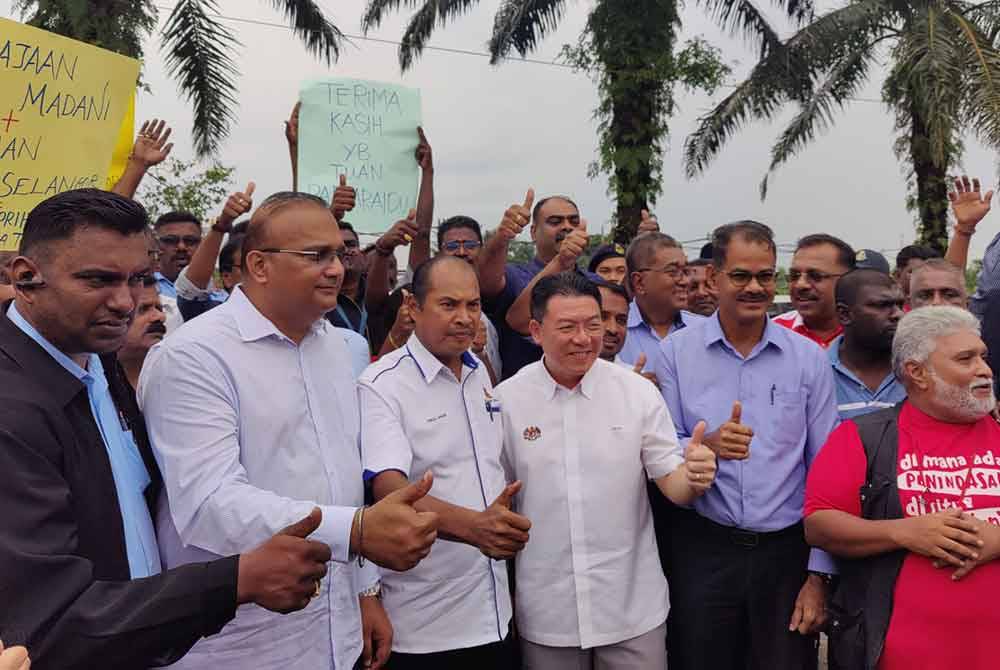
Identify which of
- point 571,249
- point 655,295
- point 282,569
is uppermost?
point 571,249

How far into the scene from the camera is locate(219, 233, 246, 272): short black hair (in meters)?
4.42

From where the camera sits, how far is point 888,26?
1226cm

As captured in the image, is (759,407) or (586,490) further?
(759,407)

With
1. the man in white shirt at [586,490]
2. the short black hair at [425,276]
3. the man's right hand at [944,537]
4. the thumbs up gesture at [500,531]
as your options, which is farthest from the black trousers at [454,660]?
the man's right hand at [944,537]

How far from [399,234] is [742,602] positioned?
2.48 metres

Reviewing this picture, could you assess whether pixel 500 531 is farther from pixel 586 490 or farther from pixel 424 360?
pixel 424 360

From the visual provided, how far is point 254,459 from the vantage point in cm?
238

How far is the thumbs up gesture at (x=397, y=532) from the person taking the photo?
2.01 m

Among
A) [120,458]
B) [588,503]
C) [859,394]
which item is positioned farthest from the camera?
[859,394]

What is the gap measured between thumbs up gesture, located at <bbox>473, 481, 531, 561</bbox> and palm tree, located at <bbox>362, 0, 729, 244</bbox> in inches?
359

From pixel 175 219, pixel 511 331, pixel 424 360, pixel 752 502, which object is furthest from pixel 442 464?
pixel 175 219

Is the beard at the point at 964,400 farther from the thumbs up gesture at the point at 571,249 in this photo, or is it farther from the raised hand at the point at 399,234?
the raised hand at the point at 399,234

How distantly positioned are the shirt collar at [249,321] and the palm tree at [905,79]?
9598 mm

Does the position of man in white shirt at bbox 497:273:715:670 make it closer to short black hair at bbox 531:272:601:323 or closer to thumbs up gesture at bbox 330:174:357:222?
short black hair at bbox 531:272:601:323
